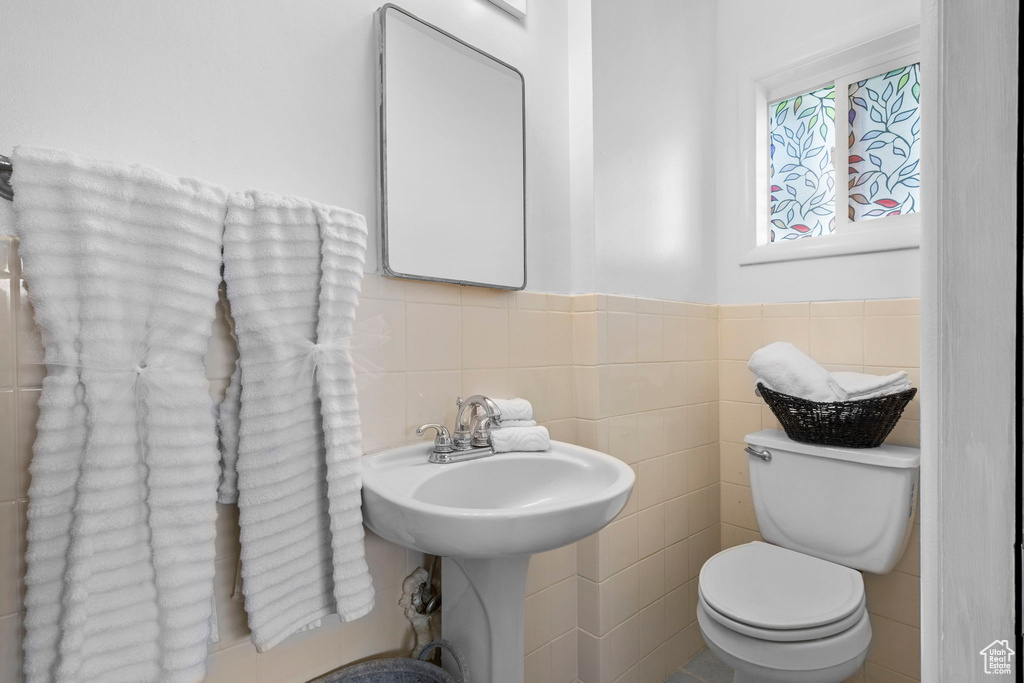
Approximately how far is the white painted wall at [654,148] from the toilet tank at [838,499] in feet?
2.15

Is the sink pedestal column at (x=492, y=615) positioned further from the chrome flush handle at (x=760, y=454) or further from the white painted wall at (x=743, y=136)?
the white painted wall at (x=743, y=136)

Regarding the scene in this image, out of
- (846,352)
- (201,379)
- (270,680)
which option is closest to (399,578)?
(270,680)

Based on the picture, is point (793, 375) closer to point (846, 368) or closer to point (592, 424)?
point (846, 368)

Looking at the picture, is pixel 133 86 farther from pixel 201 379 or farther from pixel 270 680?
pixel 270 680

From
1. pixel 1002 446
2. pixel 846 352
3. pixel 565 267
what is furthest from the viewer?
pixel 846 352

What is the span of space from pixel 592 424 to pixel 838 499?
751 mm

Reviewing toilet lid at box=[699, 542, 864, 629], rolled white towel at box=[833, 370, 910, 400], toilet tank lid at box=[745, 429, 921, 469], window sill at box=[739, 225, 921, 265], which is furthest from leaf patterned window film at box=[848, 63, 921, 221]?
toilet lid at box=[699, 542, 864, 629]

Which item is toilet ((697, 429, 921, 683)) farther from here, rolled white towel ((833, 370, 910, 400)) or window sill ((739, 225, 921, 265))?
window sill ((739, 225, 921, 265))

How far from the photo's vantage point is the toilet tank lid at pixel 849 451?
1373mm

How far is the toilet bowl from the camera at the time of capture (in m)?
1.15

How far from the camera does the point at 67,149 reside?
0.75m

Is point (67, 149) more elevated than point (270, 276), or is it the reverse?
point (67, 149)

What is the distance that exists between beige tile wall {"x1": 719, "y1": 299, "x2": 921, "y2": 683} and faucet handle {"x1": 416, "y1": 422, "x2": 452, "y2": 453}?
47.3 inches

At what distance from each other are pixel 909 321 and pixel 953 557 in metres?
1.53
